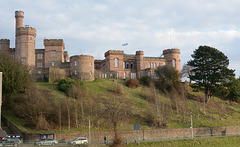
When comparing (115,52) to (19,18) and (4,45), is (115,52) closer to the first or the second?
(19,18)

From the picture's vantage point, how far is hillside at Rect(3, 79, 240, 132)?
44.2 meters

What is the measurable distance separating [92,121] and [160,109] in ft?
46.6

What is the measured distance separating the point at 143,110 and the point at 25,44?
3354 cm

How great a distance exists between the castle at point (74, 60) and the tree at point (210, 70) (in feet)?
40.6

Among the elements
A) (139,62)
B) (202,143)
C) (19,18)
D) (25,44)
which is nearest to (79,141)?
(202,143)

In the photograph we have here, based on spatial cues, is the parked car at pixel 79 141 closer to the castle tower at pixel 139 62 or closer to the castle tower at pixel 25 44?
the castle tower at pixel 25 44

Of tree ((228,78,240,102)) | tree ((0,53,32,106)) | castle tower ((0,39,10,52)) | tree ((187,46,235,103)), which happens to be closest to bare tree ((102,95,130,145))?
tree ((0,53,32,106))

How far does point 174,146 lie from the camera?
39.8 metres

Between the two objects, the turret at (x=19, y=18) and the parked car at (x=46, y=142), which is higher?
the turret at (x=19, y=18)

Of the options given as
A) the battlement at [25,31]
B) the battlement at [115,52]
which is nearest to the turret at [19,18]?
the battlement at [25,31]

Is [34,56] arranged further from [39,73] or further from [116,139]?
[116,139]

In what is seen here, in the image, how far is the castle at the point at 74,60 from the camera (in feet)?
216

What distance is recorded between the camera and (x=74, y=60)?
66188 mm

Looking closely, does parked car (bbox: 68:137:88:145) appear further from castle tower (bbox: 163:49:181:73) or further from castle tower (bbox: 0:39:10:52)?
castle tower (bbox: 163:49:181:73)
